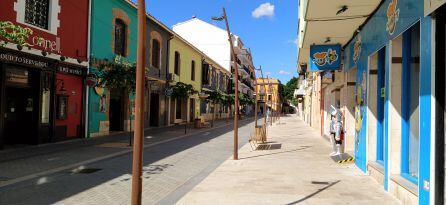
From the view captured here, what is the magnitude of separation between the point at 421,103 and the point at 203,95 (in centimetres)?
3493

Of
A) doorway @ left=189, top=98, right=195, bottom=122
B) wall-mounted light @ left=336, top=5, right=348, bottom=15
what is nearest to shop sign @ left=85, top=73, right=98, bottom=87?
wall-mounted light @ left=336, top=5, right=348, bottom=15

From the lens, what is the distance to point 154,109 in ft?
92.9

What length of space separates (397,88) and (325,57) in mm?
6183

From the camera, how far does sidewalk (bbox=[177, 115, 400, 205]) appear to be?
683 centimetres

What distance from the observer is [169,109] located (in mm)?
30781

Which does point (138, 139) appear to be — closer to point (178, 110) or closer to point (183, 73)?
point (178, 110)

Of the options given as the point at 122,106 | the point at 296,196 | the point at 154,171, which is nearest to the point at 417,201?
the point at 296,196

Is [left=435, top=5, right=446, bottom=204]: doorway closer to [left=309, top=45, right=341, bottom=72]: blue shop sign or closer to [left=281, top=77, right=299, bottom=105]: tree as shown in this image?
[left=309, top=45, right=341, bottom=72]: blue shop sign

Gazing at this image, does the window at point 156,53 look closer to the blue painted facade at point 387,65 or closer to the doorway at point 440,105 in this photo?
the blue painted facade at point 387,65

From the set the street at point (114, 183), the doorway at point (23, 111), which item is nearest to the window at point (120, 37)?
the doorway at point (23, 111)

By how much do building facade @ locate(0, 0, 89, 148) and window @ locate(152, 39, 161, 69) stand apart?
9761 mm

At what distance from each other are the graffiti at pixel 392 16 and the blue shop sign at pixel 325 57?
228 inches

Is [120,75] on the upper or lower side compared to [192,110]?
upper

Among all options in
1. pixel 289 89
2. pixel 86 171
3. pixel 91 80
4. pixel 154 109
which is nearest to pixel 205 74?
pixel 154 109
